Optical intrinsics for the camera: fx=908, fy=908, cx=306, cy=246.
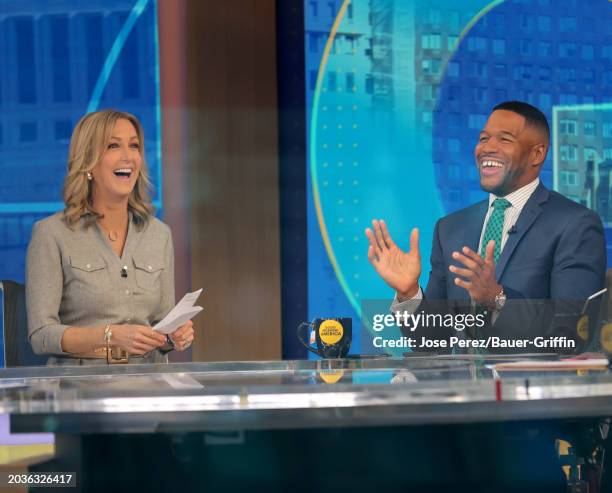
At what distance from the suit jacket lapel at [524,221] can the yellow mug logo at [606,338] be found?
1.22 m

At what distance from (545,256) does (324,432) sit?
1.87 meters

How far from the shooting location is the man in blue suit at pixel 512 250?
82.2 inches

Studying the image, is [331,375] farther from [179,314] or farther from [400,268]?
[400,268]

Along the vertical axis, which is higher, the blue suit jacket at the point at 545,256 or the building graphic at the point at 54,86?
the building graphic at the point at 54,86

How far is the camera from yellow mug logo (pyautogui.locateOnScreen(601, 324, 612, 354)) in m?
1.70

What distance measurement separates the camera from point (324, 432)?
1.24 meters

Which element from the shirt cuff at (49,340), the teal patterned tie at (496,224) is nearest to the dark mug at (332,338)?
the shirt cuff at (49,340)

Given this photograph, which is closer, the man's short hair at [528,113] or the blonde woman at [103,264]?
the blonde woman at [103,264]

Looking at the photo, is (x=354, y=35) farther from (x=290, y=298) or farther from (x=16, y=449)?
(x=16, y=449)

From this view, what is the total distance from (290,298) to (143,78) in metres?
1.20

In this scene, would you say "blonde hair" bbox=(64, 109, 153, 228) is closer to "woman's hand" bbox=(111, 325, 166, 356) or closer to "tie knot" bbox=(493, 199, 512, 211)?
"woman's hand" bbox=(111, 325, 166, 356)

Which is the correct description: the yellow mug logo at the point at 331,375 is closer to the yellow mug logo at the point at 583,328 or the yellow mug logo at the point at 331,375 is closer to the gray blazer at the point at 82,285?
the yellow mug logo at the point at 583,328

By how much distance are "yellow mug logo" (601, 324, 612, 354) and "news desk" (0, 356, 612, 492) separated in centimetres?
37

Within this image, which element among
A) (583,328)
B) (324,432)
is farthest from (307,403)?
(583,328)
